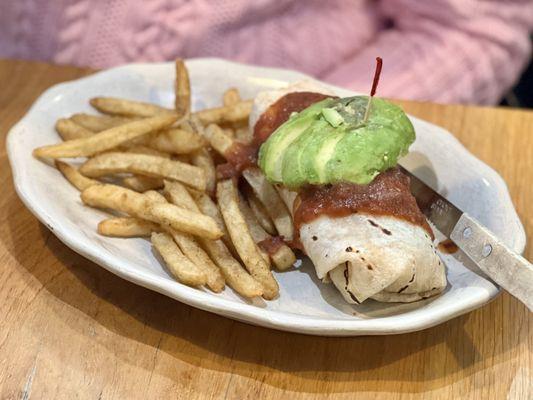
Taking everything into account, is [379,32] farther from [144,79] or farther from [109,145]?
[109,145]

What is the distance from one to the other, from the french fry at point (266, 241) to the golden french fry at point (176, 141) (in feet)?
0.70

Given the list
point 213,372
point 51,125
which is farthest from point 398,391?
point 51,125

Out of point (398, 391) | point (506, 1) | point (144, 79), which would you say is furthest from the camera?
point (506, 1)

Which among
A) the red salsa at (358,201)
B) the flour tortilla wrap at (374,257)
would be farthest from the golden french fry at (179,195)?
the flour tortilla wrap at (374,257)

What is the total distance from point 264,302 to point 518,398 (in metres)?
0.60

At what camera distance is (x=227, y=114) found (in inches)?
92.1

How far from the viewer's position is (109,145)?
2.11m

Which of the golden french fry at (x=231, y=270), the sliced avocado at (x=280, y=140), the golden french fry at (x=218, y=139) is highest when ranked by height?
the sliced avocado at (x=280, y=140)

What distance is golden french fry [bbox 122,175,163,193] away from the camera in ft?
7.02

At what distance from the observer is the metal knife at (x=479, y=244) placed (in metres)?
1.68

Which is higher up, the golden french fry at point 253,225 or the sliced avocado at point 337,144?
the sliced avocado at point 337,144

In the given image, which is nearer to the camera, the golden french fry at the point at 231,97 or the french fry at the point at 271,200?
the french fry at the point at 271,200

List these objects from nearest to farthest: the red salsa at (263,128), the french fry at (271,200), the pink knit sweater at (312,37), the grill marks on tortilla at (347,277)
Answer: the grill marks on tortilla at (347,277) < the french fry at (271,200) < the red salsa at (263,128) < the pink knit sweater at (312,37)

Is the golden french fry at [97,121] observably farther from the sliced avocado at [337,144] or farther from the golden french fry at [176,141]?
the sliced avocado at [337,144]
